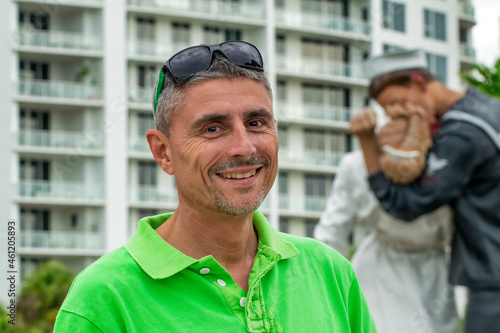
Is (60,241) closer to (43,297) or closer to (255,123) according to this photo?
(43,297)

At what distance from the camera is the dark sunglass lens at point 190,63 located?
260cm

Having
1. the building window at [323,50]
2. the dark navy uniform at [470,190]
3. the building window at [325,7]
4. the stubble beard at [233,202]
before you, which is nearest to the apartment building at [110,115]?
the building window at [323,50]

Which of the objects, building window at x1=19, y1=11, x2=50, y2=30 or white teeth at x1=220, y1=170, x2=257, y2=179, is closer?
white teeth at x1=220, y1=170, x2=257, y2=179

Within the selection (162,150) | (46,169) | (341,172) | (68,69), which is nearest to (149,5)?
(68,69)

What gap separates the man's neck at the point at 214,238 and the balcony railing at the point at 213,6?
5041 cm

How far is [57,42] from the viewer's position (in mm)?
51094

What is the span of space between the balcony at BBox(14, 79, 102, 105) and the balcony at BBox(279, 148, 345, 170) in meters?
10.7

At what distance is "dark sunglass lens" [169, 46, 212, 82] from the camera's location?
260cm

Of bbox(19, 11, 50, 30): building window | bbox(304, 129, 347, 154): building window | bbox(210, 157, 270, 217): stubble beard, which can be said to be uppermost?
bbox(19, 11, 50, 30): building window

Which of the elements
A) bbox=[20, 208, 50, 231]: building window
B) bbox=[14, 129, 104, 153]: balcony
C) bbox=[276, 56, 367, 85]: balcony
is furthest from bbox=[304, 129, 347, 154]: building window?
bbox=[20, 208, 50, 231]: building window

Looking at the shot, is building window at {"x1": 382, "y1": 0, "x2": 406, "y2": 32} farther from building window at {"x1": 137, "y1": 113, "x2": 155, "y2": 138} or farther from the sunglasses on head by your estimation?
the sunglasses on head

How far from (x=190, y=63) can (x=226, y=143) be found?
232 millimetres

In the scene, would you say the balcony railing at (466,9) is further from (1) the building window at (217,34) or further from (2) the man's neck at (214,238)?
(2) the man's neck at (214,238)

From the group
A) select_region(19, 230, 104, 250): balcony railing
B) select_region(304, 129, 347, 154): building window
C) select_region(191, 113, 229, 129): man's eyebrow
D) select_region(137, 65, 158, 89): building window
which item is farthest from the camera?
select_region(304, 129, 347, 154): building window
